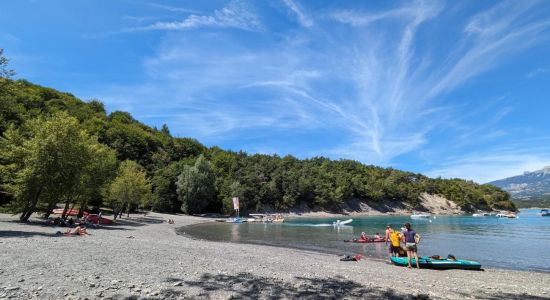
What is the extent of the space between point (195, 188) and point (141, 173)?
33.0 m

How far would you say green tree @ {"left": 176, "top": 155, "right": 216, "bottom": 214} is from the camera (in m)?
95.3

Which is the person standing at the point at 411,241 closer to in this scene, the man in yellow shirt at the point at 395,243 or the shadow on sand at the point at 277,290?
the man in yellow shirt at the point at 395,243

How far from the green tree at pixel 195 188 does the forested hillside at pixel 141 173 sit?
29cm

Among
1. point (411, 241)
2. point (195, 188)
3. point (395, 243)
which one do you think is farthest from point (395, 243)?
point (195, 188)

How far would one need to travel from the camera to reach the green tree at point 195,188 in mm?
95312

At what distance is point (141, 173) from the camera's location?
63.4m

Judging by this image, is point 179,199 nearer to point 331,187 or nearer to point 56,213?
point 56,213

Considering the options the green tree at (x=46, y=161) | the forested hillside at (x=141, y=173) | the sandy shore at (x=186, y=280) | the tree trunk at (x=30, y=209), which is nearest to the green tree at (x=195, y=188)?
the forested hillside at (x=141, y=173)

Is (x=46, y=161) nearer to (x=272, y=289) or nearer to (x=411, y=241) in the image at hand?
(x=272, y=289)

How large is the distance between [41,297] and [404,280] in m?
13.4

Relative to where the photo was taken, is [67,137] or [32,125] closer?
[67,137]

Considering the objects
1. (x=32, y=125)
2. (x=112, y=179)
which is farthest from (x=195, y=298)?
(x=112, y=179)

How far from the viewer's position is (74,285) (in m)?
9.74

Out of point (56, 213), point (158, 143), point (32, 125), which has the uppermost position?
point (158, 143)
